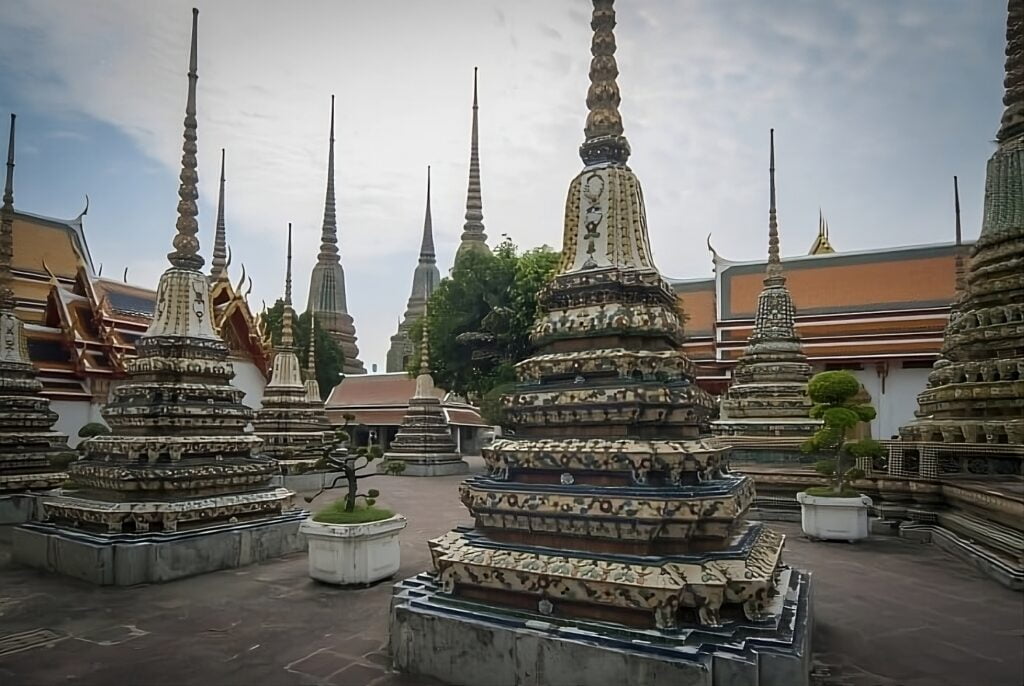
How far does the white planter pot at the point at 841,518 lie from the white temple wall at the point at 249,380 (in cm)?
2340

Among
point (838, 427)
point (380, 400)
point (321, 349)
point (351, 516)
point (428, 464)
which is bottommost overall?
point (428, 464)

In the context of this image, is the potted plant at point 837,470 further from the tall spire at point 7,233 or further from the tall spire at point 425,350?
the tall spire at point 425,350

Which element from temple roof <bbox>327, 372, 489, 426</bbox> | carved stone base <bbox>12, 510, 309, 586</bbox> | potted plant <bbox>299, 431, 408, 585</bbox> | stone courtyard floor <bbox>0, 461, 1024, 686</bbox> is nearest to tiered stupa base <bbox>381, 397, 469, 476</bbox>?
temple roof <bbox>327, 372, 489, 426</bbox>

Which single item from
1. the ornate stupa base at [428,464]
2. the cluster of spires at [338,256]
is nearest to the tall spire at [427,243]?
the cluster of spires at [338,256]

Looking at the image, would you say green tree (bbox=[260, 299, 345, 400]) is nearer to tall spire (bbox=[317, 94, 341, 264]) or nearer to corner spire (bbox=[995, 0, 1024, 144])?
tall spire (bbox=[317, 94, 341, 264])

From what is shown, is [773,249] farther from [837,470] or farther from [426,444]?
[426,444]

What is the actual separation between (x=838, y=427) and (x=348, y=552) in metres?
8.57

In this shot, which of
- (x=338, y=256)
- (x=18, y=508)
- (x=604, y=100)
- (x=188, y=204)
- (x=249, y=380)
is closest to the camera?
(x=604, y=100)

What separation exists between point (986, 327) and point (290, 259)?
1824 cm

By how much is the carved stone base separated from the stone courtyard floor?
0.23 meters

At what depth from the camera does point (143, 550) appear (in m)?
8.59

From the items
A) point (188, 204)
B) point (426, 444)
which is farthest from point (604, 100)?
point (426, 444)

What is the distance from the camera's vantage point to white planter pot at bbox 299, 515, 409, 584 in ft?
27.2

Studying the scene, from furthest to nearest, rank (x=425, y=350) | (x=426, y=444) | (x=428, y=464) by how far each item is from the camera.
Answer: (x=425, y=350)
(x=426, y=444)
(x=428, y=464)
